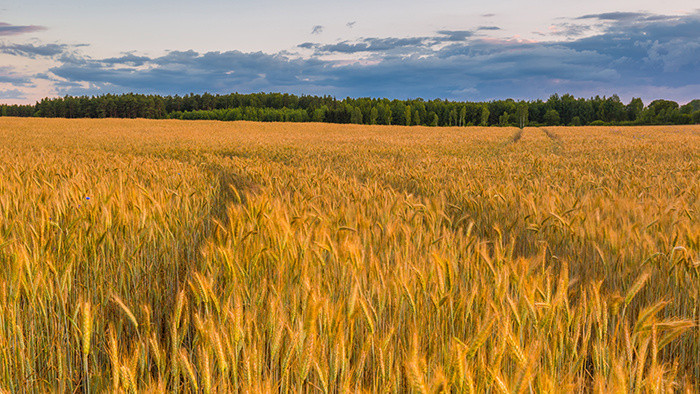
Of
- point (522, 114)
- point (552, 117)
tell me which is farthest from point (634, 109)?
point (522, 114)

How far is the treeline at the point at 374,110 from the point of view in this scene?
Result: 91.7 metres

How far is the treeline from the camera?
9169 cm

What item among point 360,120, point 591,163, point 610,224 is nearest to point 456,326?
point 610,224

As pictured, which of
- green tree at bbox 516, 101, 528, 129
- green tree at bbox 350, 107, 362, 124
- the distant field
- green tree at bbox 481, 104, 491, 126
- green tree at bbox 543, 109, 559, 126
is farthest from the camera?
green tree at bbox 481, 104, 491, 126

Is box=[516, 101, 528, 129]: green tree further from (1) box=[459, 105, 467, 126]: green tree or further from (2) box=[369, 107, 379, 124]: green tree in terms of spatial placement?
(2) box=[369, 107, 379, 124]: green tree

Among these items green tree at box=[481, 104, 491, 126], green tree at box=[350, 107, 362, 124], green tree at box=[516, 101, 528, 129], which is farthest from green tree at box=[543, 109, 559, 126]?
green tree at box=[350, 107, 362, 124]

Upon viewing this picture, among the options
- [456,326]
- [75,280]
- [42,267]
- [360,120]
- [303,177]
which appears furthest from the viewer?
[360,120]

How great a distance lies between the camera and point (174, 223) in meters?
3.23

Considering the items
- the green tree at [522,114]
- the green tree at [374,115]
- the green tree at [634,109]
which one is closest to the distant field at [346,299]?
the green tree at [374,115]

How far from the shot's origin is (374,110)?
95188 millimetres

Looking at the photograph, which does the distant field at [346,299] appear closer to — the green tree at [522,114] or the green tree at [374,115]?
the green tree at [374,115]

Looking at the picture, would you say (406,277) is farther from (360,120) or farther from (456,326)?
(360,120)

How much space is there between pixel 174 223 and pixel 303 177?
2462mm

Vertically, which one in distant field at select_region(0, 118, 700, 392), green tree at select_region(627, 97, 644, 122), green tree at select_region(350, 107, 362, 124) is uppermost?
green tree at select_region(627, 97, 644, 122)
